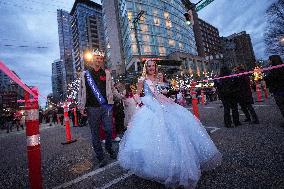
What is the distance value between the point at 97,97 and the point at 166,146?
2098mm

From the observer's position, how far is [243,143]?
4457 mm

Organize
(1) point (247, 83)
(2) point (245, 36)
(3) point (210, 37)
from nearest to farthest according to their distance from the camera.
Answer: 1. (1) point (247, 83)
2. (3) point (210, 37)
3. (2) point (245, 36)

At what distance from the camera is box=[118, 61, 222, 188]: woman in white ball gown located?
2.62 m

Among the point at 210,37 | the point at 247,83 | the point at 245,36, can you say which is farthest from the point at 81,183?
the point at 245,36

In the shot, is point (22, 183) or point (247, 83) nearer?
point (22, 183)

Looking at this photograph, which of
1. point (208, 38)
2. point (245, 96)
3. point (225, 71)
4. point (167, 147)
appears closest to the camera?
point (167, 147)

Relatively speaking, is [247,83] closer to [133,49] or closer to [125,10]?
[133,49]

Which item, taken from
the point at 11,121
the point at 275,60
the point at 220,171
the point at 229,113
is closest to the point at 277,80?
the point at 275,60

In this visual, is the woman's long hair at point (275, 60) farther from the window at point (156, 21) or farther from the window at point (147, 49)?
the window at point (156, 21)

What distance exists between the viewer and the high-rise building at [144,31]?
60.3m

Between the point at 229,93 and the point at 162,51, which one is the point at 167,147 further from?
the point at 162,51

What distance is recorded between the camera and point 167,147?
9.23ft

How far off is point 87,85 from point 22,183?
2.08 meters

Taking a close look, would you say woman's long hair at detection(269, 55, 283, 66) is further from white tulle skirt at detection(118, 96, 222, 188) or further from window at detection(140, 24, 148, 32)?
window at detection(140, 24, 148, 32)
